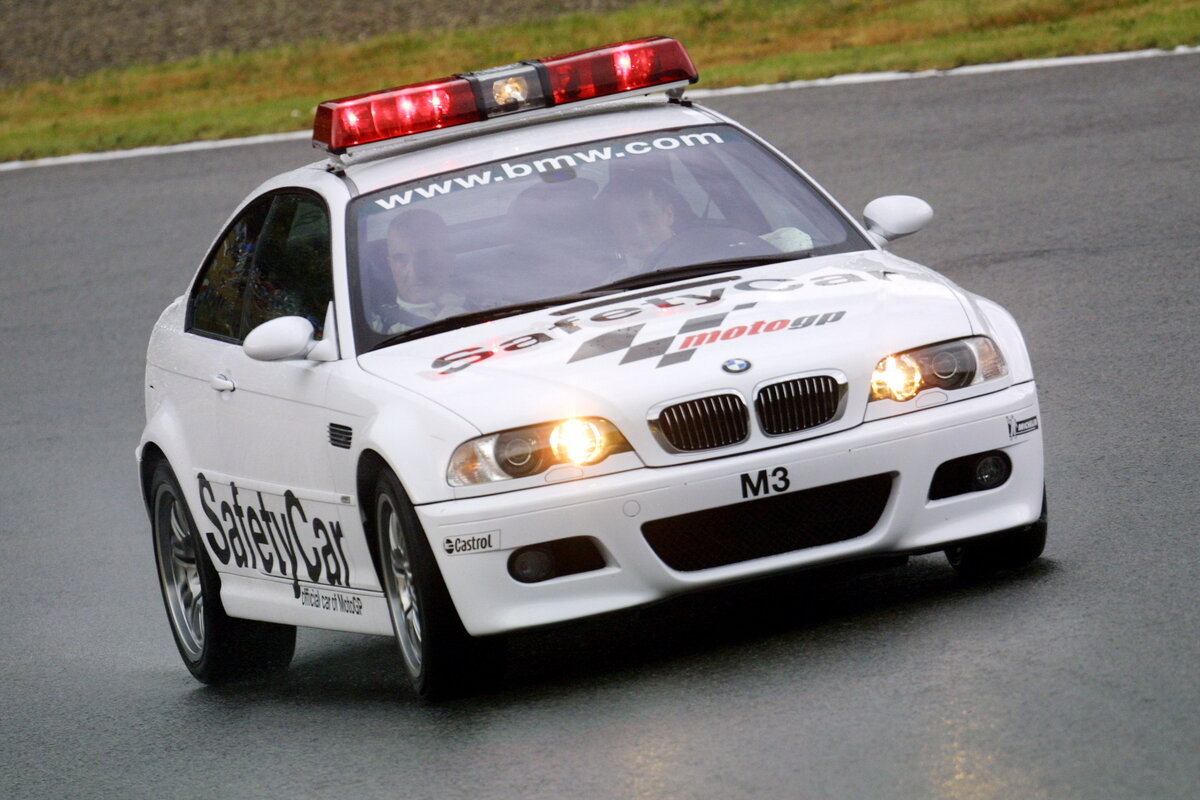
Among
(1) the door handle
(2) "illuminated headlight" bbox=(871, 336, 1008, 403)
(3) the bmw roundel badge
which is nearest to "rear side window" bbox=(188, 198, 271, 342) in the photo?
(1) the door handle

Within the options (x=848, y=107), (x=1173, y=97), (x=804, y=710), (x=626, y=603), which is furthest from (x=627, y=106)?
(x=848, y=107)

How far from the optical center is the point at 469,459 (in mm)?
5855

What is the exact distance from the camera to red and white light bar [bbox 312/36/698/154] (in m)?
7.40

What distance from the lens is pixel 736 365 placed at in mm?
5926

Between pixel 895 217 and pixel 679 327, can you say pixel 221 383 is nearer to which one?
pixel 679 327

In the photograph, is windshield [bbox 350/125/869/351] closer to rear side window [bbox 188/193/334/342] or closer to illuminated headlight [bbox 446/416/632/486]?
rear side window [bbox 188/193/334/342]

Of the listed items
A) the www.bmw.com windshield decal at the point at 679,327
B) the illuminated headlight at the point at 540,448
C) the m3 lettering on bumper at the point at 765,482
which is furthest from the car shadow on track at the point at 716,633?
the www.bmw.com windshield decal at the point at 679,327

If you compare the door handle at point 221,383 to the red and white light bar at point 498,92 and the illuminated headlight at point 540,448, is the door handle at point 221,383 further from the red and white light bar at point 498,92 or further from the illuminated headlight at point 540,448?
the illuminated headlight at point 540,448

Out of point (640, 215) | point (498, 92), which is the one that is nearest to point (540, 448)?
point (640, 215)

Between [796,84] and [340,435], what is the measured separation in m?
14.5

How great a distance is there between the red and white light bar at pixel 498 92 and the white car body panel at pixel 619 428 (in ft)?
1.22

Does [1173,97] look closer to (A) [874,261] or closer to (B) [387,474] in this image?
(A) [874,261]

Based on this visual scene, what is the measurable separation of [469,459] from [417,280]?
1.18 metres

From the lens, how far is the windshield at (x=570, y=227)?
682 centimetres
